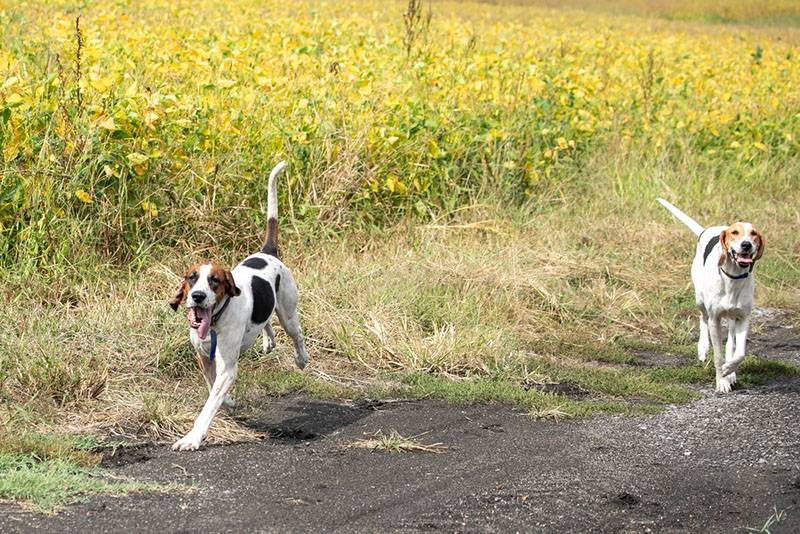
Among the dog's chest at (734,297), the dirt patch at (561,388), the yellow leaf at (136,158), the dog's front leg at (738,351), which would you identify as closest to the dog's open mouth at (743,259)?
the dog's chest at (734,297)

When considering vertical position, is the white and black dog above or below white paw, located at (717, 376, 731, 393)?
above

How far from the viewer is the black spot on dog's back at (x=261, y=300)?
5988mm

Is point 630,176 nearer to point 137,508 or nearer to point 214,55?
point 214,55

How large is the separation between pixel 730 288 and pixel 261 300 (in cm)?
272

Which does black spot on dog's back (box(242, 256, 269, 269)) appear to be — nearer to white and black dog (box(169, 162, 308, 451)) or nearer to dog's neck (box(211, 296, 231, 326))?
white and black dog (box(169, 162, 308, 451))

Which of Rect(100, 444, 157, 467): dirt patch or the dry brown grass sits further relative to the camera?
the dry brown grass

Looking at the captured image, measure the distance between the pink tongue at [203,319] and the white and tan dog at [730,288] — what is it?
2.92m

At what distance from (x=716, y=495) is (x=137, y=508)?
2394 millimetres

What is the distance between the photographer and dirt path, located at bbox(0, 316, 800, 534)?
4.62 m

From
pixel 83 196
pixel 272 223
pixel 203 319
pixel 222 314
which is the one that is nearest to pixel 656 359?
pixel 272 223

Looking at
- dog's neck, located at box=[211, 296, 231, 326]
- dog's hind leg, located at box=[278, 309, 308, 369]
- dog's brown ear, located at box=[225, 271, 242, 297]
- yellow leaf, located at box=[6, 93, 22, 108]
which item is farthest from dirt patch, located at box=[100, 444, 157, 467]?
yellow leaf, located at box=[6, 93, 22, 108]

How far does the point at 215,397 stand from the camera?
18.4 ft

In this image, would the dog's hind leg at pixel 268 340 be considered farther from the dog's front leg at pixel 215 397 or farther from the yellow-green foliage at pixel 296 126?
the yellow-green foliage at pixel 296 126

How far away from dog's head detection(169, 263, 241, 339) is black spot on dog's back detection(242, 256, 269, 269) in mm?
654
